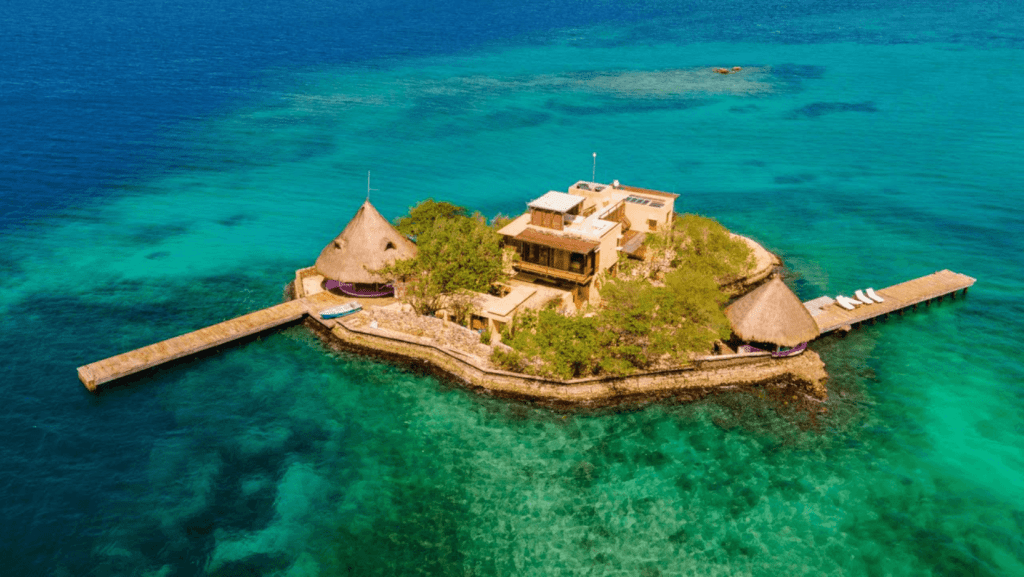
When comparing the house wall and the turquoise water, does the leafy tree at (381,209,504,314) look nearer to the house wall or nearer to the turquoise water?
the turquoise water

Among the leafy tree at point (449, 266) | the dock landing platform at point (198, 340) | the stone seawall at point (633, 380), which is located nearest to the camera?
the stone seawall at point (633, 380)

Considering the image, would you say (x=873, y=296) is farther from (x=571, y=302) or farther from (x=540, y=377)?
(x=540, y=377)

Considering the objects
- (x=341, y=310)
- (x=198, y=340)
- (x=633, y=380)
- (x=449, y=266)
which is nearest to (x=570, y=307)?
(x=633, y=380)

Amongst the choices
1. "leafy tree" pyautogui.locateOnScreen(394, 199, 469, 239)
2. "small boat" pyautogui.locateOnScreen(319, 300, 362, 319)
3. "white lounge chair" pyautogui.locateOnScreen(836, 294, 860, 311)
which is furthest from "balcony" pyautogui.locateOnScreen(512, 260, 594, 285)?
"white lounge chair" pyautogui.locateOnScreen(836, 294, 860, 311)

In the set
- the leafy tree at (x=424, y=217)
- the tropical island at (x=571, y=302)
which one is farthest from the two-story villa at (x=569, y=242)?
the leafy tree at (x=424, y=217)

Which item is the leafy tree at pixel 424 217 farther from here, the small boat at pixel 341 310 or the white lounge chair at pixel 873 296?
the white lounge chair at pixel 873 296
